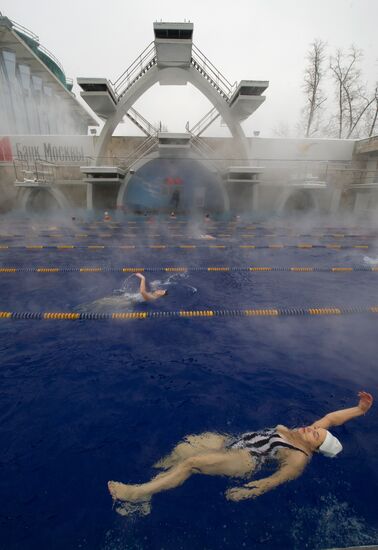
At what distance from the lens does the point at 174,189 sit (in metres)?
22.9

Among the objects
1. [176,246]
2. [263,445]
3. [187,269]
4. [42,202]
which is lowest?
[263,445]

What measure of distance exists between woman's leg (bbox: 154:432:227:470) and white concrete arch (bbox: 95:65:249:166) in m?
21.2

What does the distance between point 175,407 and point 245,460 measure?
1141 mm

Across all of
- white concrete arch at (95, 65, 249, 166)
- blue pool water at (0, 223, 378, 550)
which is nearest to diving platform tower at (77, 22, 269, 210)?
white concrete arch at (95, 65, 249, 166)

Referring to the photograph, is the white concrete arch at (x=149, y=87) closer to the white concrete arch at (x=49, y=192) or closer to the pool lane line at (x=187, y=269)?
the white concrete arch at (x=49, y=192)

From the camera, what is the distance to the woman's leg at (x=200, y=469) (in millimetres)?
2587

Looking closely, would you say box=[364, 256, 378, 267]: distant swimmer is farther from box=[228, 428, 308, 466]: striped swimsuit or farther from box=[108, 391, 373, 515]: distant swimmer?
box=[228, 428, 308, 466]: striped swimsuit

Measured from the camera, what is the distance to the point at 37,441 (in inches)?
125

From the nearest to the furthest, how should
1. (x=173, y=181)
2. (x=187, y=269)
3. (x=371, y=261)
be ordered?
(x=187, y=269), (x=371, y=261), (x=173, y=181)

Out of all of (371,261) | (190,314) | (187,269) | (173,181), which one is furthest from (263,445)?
(173,181)

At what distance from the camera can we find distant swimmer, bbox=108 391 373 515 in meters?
2.58

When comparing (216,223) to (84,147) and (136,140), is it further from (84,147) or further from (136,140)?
(84,147)

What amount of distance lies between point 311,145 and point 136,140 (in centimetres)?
1344

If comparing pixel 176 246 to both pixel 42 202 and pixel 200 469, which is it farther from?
pixel 42 202
